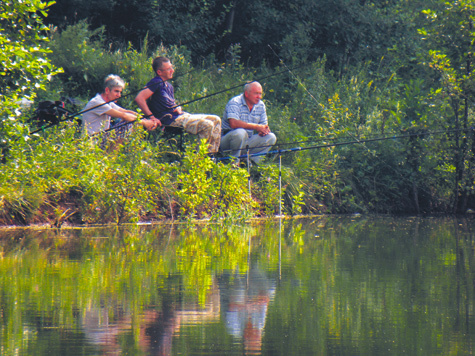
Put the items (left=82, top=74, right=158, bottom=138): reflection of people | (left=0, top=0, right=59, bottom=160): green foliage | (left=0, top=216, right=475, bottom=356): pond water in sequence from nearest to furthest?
(left=0, top=216, right=475, bottom=356): pond water < (left=0, top=0, right=59, bottom=160): green foliage < (left=82, top=74, right=158, bottom=138): reflection of people

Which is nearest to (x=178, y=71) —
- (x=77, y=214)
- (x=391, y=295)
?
(x=77, y=214)

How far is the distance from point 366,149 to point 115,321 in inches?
387

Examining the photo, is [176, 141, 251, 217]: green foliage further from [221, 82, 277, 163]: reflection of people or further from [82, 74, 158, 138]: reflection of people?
[82, 74, 158, 138]: reflection of people

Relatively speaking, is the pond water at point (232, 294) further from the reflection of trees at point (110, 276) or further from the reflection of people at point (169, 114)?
the reflection of people at point (169, 114)

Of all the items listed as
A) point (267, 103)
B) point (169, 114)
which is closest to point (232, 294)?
point (169, 114)

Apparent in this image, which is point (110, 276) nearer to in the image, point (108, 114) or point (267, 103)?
point (108, 114)

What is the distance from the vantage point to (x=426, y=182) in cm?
1370

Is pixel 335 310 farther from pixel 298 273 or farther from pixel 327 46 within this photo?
pixel 327 46

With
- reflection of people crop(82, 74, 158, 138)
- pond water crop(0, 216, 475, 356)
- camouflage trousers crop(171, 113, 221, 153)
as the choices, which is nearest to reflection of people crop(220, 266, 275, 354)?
pond water crop(0, 216, 475, 356)

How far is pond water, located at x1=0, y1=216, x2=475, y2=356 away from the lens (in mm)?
4082

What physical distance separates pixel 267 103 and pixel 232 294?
10.9 m

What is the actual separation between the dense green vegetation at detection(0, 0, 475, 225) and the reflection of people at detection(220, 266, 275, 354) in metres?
4.07

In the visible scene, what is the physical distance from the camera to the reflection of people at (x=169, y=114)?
11.9 m

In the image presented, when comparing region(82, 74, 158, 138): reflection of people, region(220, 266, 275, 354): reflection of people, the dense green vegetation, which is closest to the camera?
region(220, 266, 275, 354): reflection of people
